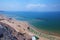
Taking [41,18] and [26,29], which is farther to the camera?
[41,18]

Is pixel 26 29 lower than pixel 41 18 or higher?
lower

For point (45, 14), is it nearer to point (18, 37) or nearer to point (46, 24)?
point (46, 24)

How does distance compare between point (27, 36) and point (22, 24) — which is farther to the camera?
point (22, 24)

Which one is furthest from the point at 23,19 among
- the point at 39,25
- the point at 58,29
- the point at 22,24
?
the point at 58,29

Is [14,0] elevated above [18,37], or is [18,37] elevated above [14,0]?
[14,0]

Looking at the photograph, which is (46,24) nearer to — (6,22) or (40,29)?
(40,29)

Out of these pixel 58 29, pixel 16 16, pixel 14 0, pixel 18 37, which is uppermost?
pixel 14 0
